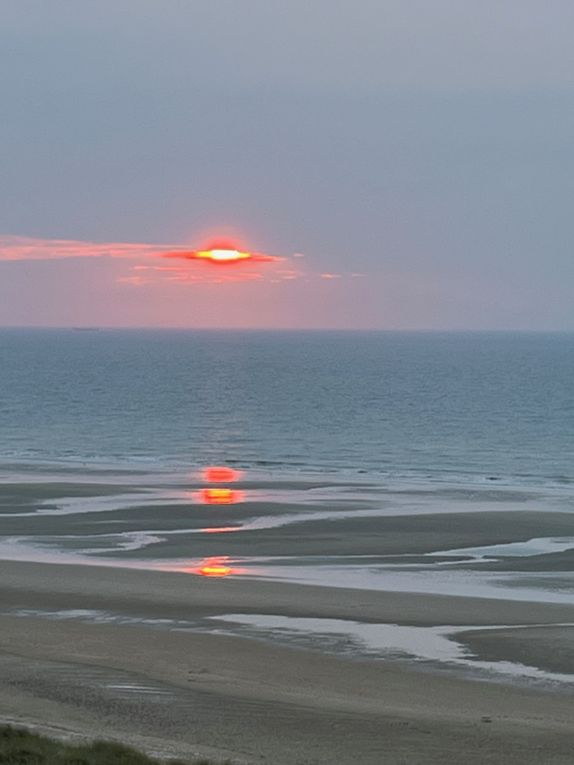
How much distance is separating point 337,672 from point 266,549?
535 inches

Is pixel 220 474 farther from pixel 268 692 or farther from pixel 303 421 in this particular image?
pixel 268 692

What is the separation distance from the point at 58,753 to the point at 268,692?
6226 mm

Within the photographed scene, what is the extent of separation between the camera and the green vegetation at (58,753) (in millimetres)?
13234

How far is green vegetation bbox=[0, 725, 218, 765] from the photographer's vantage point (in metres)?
13.2

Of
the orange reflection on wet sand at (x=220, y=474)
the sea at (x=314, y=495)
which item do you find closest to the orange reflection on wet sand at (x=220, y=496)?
the sea at (x=314, y=495)

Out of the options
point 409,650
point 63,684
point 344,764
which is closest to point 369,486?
point 409,650

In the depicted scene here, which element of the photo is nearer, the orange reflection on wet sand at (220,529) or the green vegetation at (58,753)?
the green vegetation at (58,753)

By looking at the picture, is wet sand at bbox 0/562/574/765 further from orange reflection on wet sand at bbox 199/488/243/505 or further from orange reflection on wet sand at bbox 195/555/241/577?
orange reflection on wet sand at bbox 199/488/243/505

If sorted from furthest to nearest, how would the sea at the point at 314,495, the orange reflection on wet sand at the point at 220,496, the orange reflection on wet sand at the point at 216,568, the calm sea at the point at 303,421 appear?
1. the calm sea at the point at 303,421
2. the orange reflection on wet sand at the point at 220,496
3. the orange reflection on wet sand at the point at 216,568
4. the sea at the point at 314,495

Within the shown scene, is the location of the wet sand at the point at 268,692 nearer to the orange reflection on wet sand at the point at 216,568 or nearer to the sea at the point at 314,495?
the sea at the point at 314,495

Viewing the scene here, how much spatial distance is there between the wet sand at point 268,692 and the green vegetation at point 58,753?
1.72m

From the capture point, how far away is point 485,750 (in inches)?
654

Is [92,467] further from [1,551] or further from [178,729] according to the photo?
[178,729]

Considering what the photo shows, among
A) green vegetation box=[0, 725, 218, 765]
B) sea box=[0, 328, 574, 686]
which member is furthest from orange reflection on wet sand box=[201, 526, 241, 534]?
green vegetation box=[0, 725, 218, 765]
